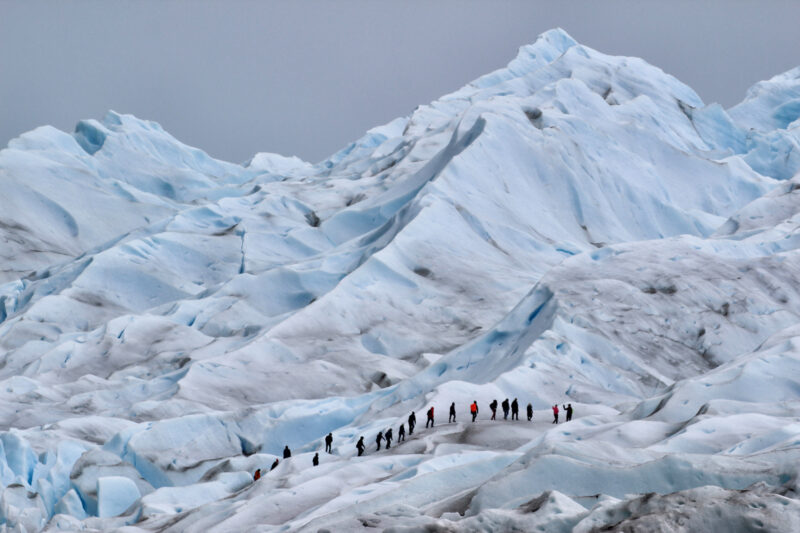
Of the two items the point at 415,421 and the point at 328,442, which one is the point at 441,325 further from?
the point at 415,421

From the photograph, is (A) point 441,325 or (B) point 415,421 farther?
(A) point 441,325

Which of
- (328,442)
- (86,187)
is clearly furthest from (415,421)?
(86,187)

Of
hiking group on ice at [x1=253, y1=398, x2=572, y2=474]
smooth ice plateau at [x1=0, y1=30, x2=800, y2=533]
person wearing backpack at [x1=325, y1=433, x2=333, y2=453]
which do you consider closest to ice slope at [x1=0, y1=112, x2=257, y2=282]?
smooth ice plateau at [x1=0, y1=30, x2=800, y2=533]

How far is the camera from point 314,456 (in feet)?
85.8

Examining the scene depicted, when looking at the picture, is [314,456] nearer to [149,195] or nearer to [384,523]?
[384,523]

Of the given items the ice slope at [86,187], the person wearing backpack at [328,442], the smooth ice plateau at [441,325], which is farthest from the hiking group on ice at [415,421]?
the ice slope at [86,187]

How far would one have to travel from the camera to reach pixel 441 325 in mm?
47156

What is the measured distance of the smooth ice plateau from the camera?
1823cm

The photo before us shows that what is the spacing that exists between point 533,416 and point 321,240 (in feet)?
126

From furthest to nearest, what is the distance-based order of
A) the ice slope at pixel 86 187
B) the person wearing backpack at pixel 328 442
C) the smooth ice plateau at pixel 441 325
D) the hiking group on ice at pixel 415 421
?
the ice slope at pixel 86 187
the person wearing backpack at pixel 328 442
the hiking group on ice at pixel 415 421
the smooth ice plateau at pixel 441 325

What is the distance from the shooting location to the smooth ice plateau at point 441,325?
18234 mm

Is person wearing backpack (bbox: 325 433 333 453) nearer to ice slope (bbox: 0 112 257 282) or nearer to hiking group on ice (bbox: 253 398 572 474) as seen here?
hiking group on ice (bbox: 253 398 572 474)

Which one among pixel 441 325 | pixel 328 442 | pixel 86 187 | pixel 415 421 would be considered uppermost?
pixel 86 187

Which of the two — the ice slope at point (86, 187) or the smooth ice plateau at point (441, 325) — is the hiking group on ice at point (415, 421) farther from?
the ice slope at point (86, 187)
